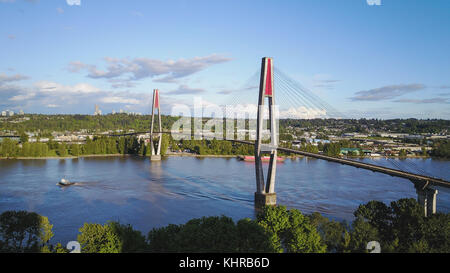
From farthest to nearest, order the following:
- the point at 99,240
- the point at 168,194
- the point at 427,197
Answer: the point at 168,194 < the point at 427,197 < the point at 99,240

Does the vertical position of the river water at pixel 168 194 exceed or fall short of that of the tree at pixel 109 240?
it falls short

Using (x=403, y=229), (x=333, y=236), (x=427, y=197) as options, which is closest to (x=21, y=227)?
(x=333, y=236)

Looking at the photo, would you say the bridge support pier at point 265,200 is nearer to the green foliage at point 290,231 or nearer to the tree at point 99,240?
the green foliage at point 290,231

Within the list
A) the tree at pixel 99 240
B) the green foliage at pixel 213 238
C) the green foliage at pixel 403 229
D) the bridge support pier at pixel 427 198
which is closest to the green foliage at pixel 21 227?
the tree at pixel 99 240

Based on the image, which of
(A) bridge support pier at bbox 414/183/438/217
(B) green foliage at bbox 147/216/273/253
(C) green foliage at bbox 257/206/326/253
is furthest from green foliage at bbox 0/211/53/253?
(A) bridge support pier at bbox 414/183/438/217

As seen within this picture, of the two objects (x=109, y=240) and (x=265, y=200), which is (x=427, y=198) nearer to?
(x=265, y=200)
